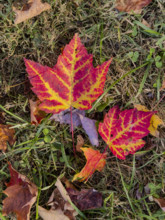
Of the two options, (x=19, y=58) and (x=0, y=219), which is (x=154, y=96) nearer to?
(x=19, y=58)

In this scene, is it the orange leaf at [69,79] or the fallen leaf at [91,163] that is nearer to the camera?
the orange leaf at [69,79]

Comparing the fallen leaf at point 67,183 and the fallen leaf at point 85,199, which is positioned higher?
the fallen leaf at point 67,183

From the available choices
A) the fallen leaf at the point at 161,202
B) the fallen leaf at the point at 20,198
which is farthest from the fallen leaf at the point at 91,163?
the fallen leaf at the point at 161,202

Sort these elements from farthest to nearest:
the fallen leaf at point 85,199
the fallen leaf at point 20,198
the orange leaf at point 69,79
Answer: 1. the fallen leaf at point 85,199
2. the fallen leaf at point 20,198
3. the orange leaf at point 69,79

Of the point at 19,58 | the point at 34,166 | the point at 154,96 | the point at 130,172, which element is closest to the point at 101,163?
the point at 130,172

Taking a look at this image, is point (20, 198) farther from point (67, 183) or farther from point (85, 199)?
point (85, 199)

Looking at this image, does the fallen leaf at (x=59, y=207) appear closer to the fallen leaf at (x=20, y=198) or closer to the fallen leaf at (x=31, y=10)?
the fallen leaf at (x=20, y=198)
